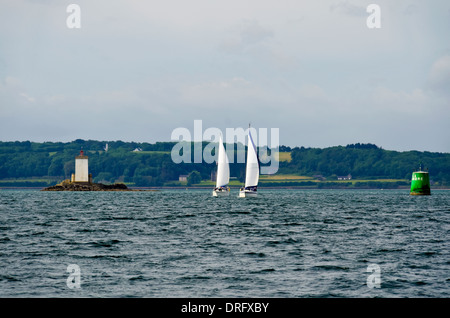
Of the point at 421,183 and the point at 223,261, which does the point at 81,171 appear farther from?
the point at 223,261

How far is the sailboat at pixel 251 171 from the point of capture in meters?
116

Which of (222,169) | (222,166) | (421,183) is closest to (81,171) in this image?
(222,169)

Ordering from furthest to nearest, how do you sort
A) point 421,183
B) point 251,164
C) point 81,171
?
point 81,171
point 421,183
point 251,164

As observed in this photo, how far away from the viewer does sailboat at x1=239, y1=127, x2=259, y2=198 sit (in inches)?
4584

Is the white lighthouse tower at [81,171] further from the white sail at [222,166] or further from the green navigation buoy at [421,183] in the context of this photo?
the green navigation buoy at [421,183]

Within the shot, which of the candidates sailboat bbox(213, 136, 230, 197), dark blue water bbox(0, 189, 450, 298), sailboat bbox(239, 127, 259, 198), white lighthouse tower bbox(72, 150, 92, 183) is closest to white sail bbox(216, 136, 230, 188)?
sailboat bbox(213, 136, 230, 197)

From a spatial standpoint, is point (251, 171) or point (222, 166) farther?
point (222, 166)

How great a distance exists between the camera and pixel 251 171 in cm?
12038

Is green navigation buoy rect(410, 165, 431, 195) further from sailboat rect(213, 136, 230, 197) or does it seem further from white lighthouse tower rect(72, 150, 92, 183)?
white lighthouse tower rect(72, 150, 92, 183)

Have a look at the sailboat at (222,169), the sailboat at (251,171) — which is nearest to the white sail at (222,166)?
the sailboat at (222,169)

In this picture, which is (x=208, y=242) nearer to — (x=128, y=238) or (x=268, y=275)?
(x=128, y=238)
